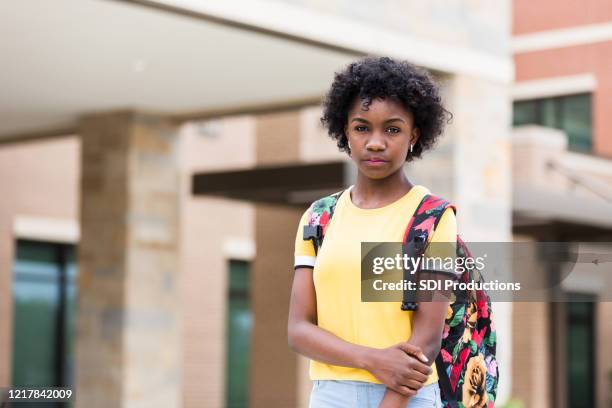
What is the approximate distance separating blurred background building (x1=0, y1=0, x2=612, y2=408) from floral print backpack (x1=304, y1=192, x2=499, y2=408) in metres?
1.52

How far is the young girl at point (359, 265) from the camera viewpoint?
2773 millimetres

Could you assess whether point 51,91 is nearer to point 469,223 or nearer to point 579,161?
point 469,223

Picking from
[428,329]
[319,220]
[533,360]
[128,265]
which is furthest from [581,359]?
[428,329]

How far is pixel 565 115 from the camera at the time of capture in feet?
75.6

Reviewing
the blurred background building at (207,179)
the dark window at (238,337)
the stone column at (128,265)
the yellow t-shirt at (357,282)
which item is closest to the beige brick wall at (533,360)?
the blurred background building at (207,179)

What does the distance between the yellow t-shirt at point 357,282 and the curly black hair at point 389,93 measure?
21cm

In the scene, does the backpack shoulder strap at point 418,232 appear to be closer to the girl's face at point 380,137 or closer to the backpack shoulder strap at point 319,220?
the girl's face at point 380,137

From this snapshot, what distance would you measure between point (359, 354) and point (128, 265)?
9182mm

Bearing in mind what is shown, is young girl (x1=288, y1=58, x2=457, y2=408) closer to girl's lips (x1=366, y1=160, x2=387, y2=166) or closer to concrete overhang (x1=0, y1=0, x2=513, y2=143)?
girl's lips (x1=366, y1=160, x2=387, y2=166)

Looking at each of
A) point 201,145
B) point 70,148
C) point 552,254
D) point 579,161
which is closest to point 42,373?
point 70,148

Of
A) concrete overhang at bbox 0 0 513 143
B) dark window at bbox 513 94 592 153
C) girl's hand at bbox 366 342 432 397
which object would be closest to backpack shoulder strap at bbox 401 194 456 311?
girl's hand at bbox 366 342 432 397

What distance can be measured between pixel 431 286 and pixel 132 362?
9.12 meters

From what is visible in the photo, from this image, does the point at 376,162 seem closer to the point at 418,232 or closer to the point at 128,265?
the point at 418,232

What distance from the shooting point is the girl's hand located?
8.94ft
